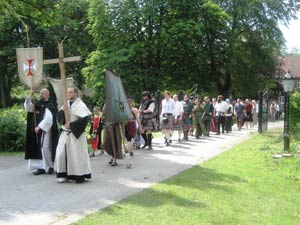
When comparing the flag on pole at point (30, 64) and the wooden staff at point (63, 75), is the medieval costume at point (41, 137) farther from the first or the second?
the wooden staff at point (63, 75)

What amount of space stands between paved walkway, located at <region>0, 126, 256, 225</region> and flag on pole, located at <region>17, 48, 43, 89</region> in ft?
7.14

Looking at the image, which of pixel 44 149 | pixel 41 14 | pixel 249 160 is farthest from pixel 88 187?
pixel 41 14

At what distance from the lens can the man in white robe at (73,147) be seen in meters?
9.37

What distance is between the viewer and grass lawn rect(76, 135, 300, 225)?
22.2 ft

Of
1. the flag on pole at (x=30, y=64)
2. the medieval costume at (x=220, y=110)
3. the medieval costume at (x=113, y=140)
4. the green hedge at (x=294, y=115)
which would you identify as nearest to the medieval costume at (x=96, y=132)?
the medieval costume at (x=113, y=140)

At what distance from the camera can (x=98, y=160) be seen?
1305cm

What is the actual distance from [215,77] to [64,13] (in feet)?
68.7

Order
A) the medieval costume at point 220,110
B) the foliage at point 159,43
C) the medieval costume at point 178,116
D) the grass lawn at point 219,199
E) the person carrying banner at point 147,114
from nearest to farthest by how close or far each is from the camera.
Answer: the grass lawn at point 219,199 < the person carrying banner at point 147,114 < the medieval costume at point 178,116 < the medieval costume at point 220,110 < the foliage at point 159,43

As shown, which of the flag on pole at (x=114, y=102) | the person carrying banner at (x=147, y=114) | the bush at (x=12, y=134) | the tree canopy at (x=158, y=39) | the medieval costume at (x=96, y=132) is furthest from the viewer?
the tree canopy at (x=158, y=39)

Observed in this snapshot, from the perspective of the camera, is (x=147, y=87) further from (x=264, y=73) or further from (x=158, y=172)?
(x=158, y=172)

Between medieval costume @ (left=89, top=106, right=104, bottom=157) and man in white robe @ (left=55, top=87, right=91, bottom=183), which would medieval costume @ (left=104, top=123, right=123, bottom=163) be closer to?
man in white robe @ (left=55, top=87, right=91, bottom=183)

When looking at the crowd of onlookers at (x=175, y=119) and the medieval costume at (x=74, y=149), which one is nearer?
the medieval costume at (x=74, y=149)

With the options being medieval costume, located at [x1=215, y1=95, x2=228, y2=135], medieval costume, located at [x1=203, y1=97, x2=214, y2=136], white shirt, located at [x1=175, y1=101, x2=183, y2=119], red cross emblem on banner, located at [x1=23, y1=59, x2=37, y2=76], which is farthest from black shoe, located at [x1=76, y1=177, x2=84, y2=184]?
medieval costume, located at [x1=215, y1=95, x2=228, y2=135]

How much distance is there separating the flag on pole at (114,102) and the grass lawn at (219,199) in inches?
77.7
